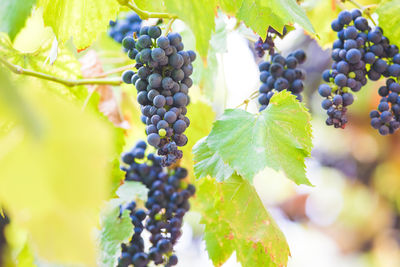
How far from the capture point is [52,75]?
2.91ft

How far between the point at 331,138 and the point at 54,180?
3.31 m

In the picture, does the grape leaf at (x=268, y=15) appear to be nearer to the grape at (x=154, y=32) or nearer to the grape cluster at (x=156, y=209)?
the grape at (x=154, y=32)

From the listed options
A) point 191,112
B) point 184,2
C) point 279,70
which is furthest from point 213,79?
point 184,2

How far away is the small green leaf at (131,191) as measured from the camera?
0.88 metres

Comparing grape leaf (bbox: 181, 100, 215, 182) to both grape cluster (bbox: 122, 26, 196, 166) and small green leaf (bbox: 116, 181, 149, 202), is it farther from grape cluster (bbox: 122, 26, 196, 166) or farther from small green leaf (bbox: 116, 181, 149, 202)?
grape cluster (bbox: 122, 26, 196, 166)

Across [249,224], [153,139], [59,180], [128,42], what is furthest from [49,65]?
Result: [59,180]

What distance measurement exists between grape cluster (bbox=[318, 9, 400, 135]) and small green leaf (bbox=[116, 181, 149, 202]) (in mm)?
380

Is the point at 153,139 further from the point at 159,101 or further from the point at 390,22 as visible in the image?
the point at 390,22

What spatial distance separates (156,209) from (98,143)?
0.73 metres

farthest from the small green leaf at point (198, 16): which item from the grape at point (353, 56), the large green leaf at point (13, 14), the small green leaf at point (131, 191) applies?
the small green leaf at point (131, 191)

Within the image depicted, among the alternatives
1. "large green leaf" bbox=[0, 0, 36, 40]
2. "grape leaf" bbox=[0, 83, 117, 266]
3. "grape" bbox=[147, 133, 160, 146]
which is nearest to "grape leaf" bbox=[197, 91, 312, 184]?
"grape" bbox=[147, 133, 160, 146]

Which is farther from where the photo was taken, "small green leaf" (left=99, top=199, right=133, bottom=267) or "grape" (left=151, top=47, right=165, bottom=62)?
"small green leaf" (left=99, top=199, right=133, bottom=267)

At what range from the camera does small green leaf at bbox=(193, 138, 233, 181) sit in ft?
2.40

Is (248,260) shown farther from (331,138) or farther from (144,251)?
(331,138)
